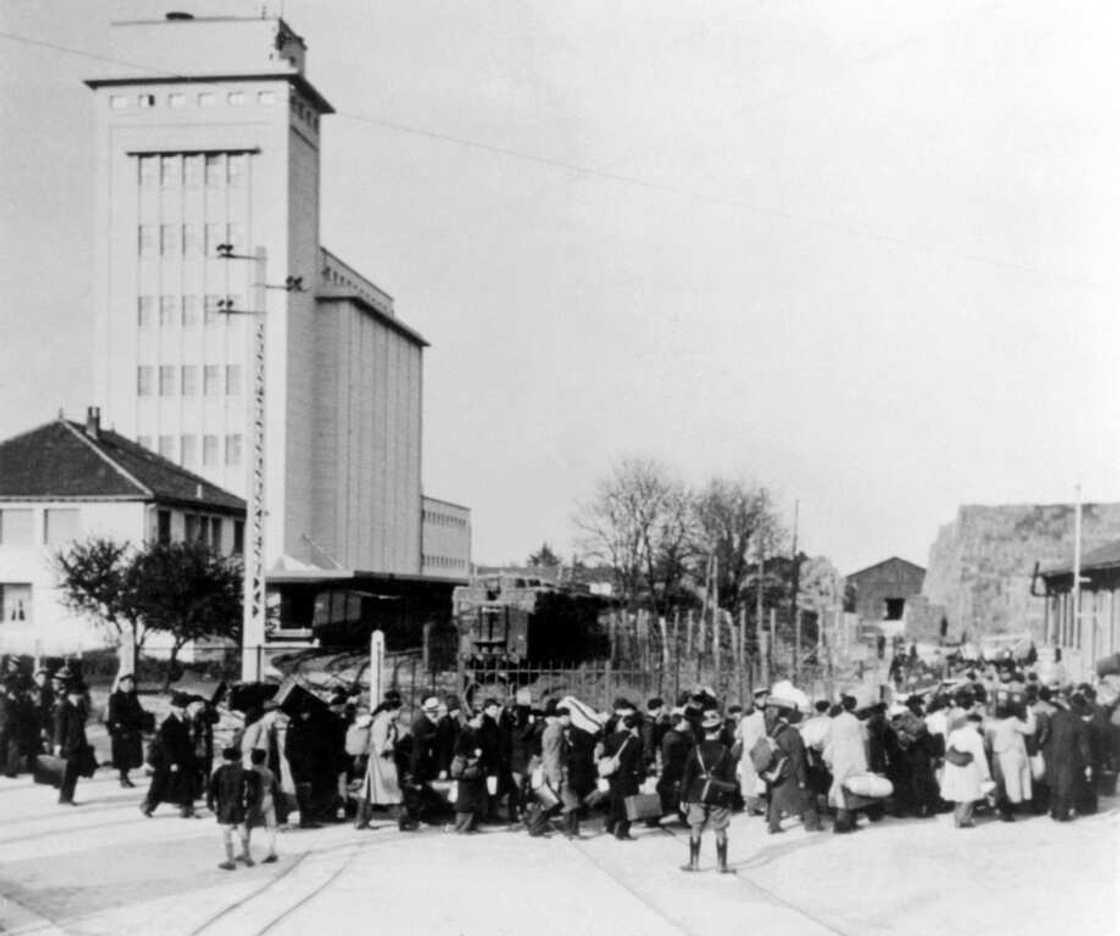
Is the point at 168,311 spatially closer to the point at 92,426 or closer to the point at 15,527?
the point at 92,426

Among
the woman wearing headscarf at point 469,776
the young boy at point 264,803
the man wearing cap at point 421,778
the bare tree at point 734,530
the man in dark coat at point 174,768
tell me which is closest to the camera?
the young boy at point 264,803

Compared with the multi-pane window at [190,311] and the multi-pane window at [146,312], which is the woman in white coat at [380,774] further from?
the multi-pane window at [146,312]

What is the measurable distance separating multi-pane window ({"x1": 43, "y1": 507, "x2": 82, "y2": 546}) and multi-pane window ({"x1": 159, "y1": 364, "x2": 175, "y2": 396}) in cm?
A: 2079

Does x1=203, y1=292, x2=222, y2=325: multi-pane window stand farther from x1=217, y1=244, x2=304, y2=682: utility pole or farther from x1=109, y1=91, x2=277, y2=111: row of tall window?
x1=217, y1=244, x2=304, y2=682: utility pole

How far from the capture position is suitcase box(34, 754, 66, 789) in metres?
18.3

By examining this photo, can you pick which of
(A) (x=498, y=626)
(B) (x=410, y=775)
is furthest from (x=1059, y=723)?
(A) (x=498, y=626)

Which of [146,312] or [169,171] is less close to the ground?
[169,171]

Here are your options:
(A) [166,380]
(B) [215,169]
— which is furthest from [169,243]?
(A) [166,380]

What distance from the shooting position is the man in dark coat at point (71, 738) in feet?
56.0

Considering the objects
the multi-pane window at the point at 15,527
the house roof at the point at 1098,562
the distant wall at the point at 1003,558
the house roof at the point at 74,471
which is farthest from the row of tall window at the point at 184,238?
the house roof at the point at 1098,562

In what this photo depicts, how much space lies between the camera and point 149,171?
61969mm

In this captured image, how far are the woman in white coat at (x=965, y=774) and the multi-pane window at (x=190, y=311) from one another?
51.2m

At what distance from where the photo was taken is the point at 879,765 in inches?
695

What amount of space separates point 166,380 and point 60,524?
21.6 m
